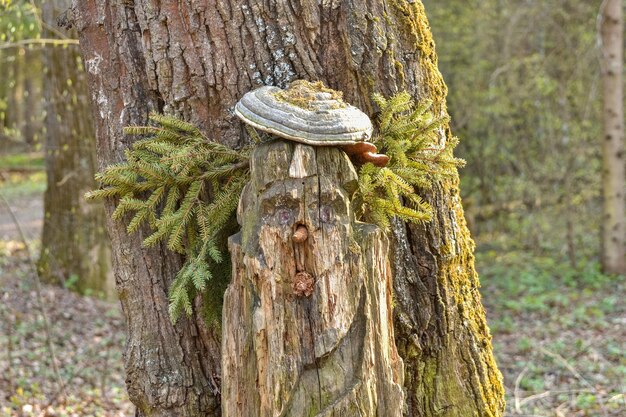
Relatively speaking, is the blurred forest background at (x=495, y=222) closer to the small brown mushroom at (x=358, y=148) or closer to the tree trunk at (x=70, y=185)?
the tree trunk at (x=70, y=185)

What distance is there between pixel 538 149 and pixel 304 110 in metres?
8.74

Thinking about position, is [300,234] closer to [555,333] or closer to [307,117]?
[307,117]

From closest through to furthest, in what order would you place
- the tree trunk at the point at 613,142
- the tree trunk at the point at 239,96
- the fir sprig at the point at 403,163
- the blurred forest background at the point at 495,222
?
the fir sprig at the point at 403,163, the tree trunk at the point at 239,96, the blurred forest background at the point at 495,222, the tree trunk at the point at 613,142

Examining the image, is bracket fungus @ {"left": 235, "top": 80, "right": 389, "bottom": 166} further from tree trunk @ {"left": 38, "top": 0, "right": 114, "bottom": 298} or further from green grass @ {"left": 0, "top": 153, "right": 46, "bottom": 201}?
green grass @ {"left": 0, "top": 153, "right": 46, "bottom": 201}

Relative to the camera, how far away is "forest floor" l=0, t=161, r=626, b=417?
5.20 metres

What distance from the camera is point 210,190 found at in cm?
280

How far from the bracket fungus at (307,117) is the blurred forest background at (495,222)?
340 cm

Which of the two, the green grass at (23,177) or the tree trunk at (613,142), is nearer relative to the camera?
the tree trunk at (613,142)

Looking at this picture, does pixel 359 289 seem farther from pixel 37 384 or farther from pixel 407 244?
pixel 37 384

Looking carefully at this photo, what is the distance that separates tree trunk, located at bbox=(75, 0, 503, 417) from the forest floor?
2378 millimetres

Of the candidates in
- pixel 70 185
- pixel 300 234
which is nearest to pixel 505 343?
pixel 70 185

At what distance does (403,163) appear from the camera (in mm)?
2709

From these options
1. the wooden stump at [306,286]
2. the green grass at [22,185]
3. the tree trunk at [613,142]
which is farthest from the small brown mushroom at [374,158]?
the green grass at [22,185]

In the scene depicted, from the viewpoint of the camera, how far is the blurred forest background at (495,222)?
5.62 meters
